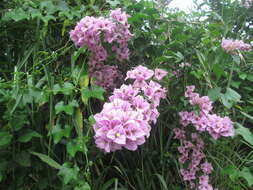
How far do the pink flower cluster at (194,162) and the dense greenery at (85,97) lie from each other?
44mm

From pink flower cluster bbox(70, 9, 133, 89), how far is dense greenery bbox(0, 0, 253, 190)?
1.8 inches

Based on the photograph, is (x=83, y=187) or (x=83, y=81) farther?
(x=83, y=81)

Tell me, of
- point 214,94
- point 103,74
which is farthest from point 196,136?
point 103,74

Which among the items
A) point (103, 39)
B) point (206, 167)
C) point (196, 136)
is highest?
point (103, 39)

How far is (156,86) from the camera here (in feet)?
3.46

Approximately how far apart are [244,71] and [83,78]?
1.01m

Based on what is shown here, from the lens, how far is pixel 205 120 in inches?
46.4

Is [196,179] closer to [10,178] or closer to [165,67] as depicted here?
[165,67]

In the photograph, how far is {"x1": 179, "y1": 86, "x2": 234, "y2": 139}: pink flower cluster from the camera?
45.3 inches

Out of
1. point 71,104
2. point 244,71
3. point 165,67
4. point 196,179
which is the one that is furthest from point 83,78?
point 244,71

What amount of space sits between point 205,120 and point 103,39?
0.56 metres

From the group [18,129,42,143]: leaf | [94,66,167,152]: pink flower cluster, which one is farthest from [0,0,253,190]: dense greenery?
[94,66,167,152]: pink flower cluster

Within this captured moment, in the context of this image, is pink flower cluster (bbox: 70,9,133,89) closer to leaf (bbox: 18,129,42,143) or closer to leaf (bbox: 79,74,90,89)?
leaf (bbox: 79,74,90,89)

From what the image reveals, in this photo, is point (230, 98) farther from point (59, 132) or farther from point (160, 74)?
point (59, 132)
